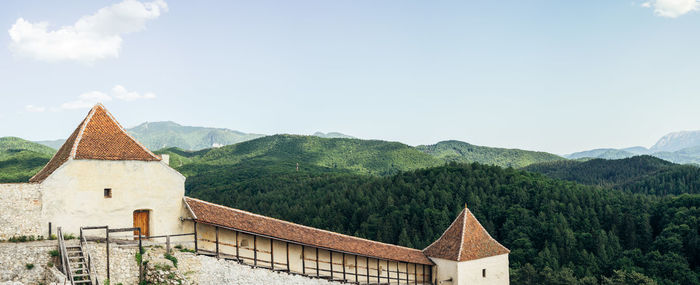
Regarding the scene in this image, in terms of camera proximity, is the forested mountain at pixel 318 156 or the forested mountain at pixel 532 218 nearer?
the forested mountain at pixel 532 218

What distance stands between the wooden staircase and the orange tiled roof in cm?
343

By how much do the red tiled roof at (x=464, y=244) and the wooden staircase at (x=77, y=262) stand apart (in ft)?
65.4

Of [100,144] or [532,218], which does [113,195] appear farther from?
[532,218]

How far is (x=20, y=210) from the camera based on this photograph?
65.6 ft

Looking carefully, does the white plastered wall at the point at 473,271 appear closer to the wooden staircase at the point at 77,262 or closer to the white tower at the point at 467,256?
the white tower at the point at 467,256

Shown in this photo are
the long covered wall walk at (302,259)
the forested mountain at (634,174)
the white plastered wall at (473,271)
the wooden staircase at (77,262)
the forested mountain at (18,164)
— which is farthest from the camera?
the forested mountain at (634,174)

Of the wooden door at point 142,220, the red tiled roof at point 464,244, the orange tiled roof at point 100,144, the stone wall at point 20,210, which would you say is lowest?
the red tiled roof at point 464,244

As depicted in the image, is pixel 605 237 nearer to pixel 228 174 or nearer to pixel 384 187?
pixel 384 187

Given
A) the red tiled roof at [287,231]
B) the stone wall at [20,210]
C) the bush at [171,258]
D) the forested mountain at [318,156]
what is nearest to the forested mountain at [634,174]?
the forested mountain at [318,156]

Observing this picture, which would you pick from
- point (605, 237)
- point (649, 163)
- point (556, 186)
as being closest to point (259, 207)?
point (556, 186)

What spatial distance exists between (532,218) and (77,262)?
5162 cm

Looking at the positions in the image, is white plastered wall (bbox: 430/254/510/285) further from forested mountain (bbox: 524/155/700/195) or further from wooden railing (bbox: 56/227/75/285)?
forested mountain (bbox: 524/155/700/195)

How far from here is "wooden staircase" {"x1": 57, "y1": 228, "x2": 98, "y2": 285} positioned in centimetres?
1800

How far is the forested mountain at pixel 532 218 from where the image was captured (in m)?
52.0
